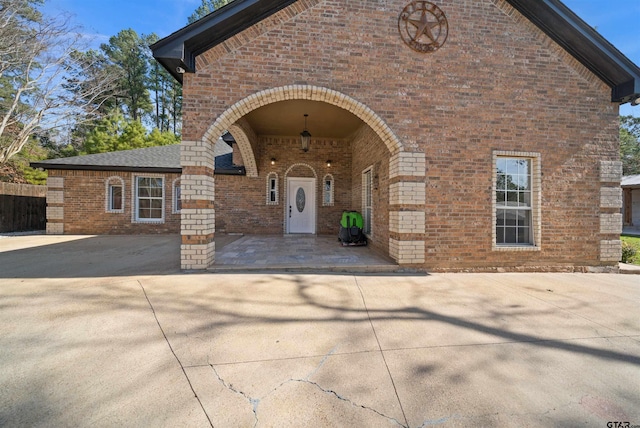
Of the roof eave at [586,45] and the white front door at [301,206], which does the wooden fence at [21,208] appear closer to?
the white front door at [301,206]

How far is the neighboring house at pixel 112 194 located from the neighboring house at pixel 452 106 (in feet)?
18.6

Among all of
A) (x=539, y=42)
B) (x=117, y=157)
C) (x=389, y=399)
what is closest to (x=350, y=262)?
(x=389, y=399)

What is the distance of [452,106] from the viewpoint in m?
5.21

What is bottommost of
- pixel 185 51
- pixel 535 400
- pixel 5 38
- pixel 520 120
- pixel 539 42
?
pixel 535 400

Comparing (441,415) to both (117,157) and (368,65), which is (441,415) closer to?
(368,65)

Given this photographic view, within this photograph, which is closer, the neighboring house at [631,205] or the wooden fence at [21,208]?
the wooden fence at [21,208]

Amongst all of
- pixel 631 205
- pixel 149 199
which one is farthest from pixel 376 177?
pixel 631 205

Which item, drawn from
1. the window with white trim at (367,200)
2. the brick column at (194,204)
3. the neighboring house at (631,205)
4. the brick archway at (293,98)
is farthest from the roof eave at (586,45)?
the neighboring house at (631,205)

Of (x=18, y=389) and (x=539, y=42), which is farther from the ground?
(x=539, y=42)

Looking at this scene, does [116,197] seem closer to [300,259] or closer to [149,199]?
[149,199]

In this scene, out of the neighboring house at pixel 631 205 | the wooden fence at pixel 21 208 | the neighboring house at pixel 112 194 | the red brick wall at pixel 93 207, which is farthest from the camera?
the neighboring house at pixel 631 205

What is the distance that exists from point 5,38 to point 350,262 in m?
21.8

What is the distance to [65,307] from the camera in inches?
125

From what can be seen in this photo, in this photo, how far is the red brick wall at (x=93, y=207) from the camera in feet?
32.6
